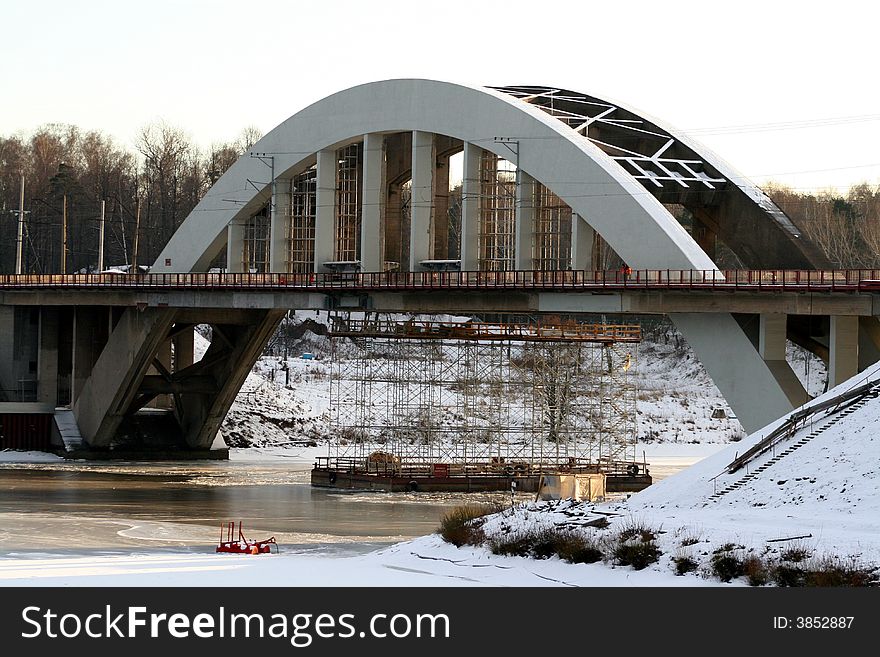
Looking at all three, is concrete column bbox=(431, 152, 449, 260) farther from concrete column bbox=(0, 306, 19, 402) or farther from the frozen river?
concrete column bbox=(0, 306, 19, 402)

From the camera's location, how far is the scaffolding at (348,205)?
72.4 m

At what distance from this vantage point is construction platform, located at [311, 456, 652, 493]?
6119 cm

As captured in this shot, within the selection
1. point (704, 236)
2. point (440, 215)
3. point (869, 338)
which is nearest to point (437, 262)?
point (440, 215)

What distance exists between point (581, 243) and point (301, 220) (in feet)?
64.6

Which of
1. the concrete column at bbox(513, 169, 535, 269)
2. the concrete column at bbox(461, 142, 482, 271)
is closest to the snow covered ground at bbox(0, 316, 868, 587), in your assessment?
the concrete column at bbox(513, 169, 535, 269)

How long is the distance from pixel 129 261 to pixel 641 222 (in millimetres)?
79248

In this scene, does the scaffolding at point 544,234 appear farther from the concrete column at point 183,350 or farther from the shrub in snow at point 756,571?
the shrub in snow at point 756,571

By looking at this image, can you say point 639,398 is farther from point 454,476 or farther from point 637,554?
point 637,554

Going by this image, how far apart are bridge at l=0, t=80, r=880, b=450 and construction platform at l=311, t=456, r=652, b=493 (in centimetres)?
637

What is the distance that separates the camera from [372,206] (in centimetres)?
6894

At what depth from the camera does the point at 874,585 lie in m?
23.1

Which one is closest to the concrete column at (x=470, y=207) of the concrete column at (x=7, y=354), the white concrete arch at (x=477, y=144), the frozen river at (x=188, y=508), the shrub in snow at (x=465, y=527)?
the white concrete arch at (x=477, y=144)

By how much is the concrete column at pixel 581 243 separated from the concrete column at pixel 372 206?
1205 cm
